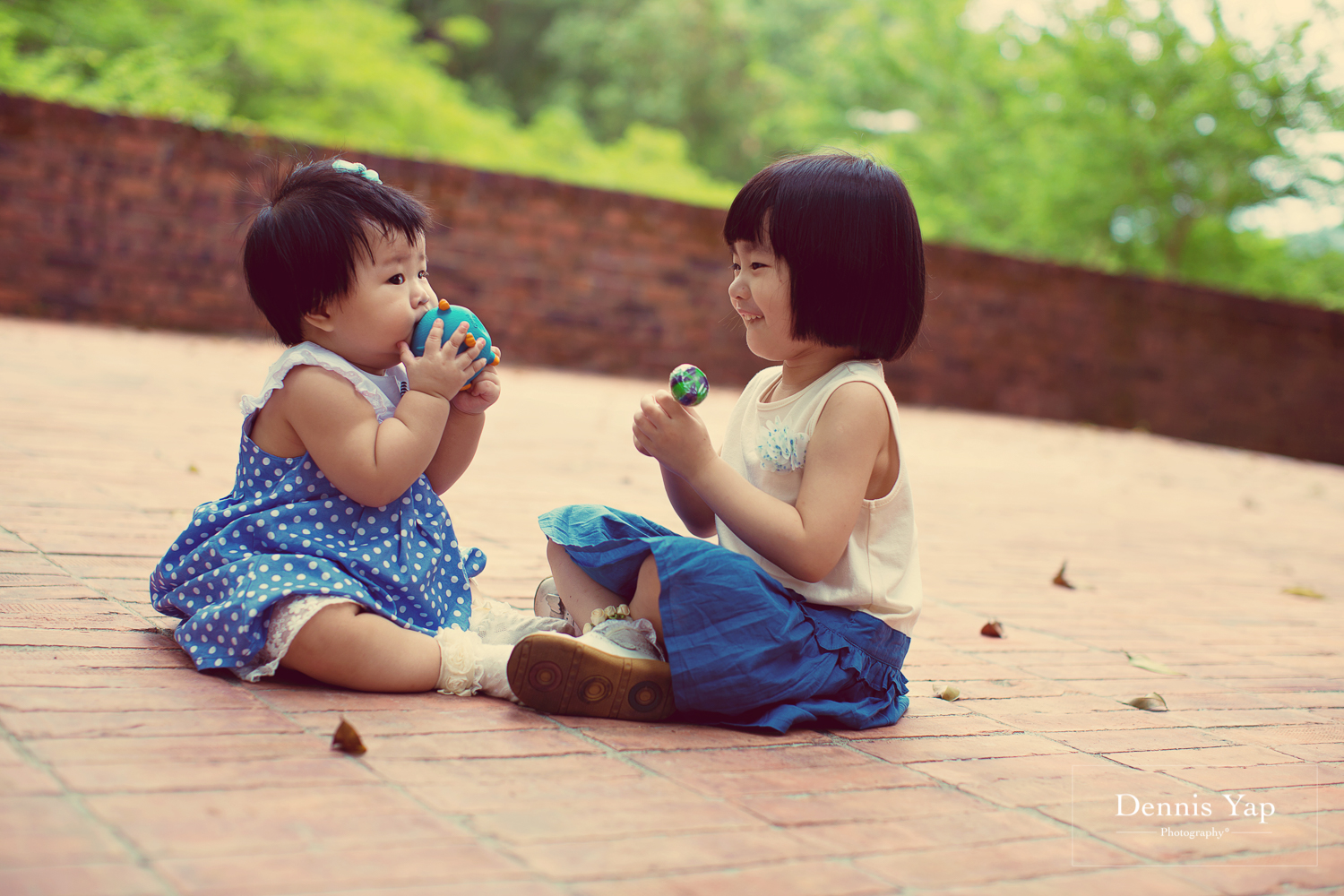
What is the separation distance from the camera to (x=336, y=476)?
205cm

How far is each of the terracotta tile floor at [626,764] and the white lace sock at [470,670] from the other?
1.3 inches

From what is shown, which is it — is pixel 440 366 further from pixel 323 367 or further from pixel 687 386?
pixel 687 386

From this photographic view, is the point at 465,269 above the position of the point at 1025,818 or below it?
above

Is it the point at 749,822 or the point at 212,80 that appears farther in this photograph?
the point at 212,80

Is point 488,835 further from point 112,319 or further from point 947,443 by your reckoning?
point 112,319

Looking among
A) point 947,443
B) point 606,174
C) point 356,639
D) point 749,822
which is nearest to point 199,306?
point 947,443

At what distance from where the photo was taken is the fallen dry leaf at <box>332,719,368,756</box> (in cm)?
168

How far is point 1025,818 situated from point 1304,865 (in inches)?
15.7

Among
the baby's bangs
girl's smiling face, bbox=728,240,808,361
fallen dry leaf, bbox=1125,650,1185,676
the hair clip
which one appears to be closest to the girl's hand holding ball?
girl's smiling face, bbox=728,240,808,361

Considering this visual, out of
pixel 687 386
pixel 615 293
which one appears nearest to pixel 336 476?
pixel 687 386

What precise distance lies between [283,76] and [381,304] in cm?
1761

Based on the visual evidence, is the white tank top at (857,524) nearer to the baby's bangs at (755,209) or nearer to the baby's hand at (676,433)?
the baby's hand at (676,433)

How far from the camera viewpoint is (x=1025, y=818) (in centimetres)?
179

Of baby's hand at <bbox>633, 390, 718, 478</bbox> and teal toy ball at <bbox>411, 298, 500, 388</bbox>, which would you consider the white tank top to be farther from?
teal toy ball at <bbox>411, 298, 500, 388</bbox>
